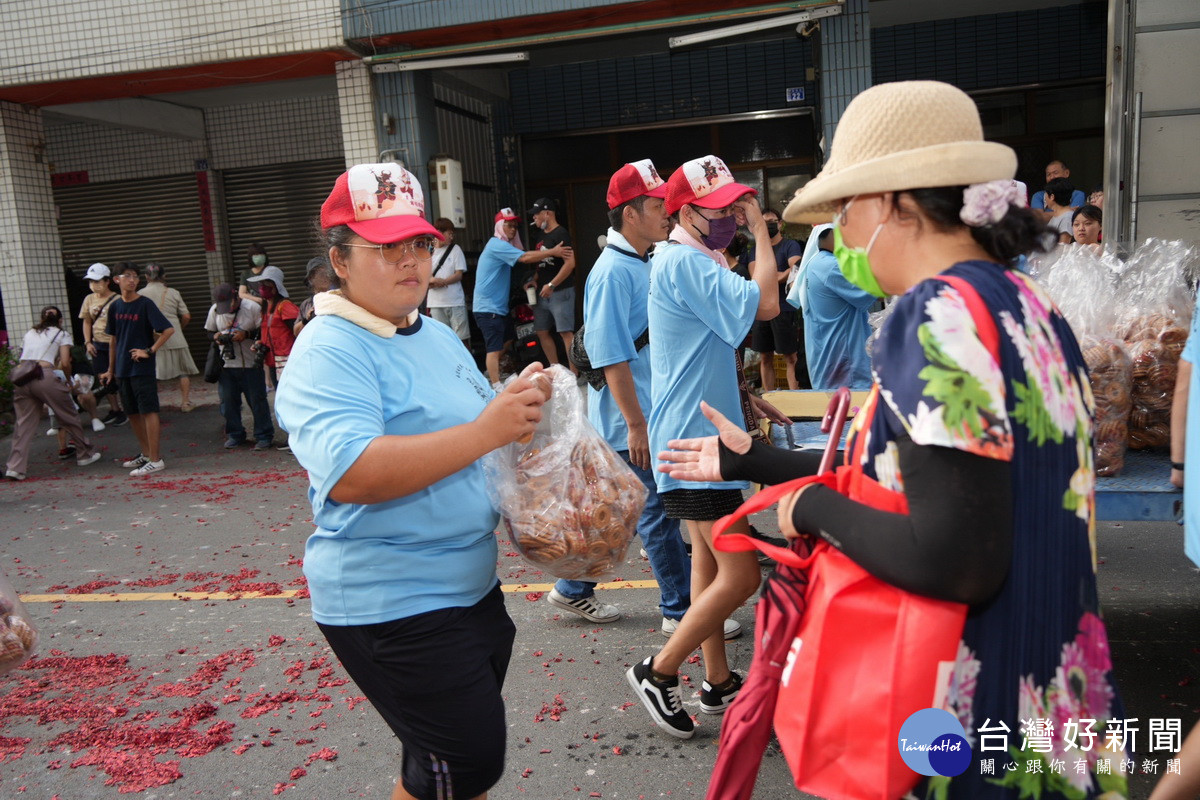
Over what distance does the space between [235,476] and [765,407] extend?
6.80m

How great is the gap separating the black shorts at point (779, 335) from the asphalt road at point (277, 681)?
3.88 metres

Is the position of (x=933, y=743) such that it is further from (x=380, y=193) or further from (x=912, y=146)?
(x=380, y=193)

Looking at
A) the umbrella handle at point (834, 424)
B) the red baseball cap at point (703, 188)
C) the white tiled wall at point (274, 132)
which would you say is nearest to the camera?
the umbrella handle at point (834, 424)

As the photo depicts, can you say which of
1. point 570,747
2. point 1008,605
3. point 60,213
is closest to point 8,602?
point 570,747

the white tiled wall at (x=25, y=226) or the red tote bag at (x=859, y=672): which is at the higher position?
the white tiled wall at (x=25, y=226)

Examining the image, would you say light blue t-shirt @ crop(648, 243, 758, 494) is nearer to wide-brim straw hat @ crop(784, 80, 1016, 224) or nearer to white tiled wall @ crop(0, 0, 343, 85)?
wide-brim straw hat @ crop(784, 80, 1016, 224)

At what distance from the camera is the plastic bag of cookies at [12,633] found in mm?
2719

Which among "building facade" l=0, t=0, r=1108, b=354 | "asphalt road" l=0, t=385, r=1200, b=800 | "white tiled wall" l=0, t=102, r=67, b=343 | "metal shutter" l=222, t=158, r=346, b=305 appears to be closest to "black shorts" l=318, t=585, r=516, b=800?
"asphalt road" l=0, t=385, r=1200, b=800

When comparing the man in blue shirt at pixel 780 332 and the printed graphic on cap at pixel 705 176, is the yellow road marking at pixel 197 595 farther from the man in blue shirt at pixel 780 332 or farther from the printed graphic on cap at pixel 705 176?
the man in blue shirt at pixel 780 332

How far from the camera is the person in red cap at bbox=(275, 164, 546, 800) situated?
7.11 ft

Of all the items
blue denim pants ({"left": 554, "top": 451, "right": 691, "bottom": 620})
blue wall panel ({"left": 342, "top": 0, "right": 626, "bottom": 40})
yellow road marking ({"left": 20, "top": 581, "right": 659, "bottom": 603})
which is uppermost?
blue wall panel ({"left": 342, "top": 0, "right": 626, "bottom": 40})

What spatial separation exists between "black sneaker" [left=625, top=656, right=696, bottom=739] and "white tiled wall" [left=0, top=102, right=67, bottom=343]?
459 inches

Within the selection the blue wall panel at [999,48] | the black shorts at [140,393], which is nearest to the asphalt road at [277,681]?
the black shorts at [140,393]

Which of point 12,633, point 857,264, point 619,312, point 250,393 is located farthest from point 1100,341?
point 250,393
